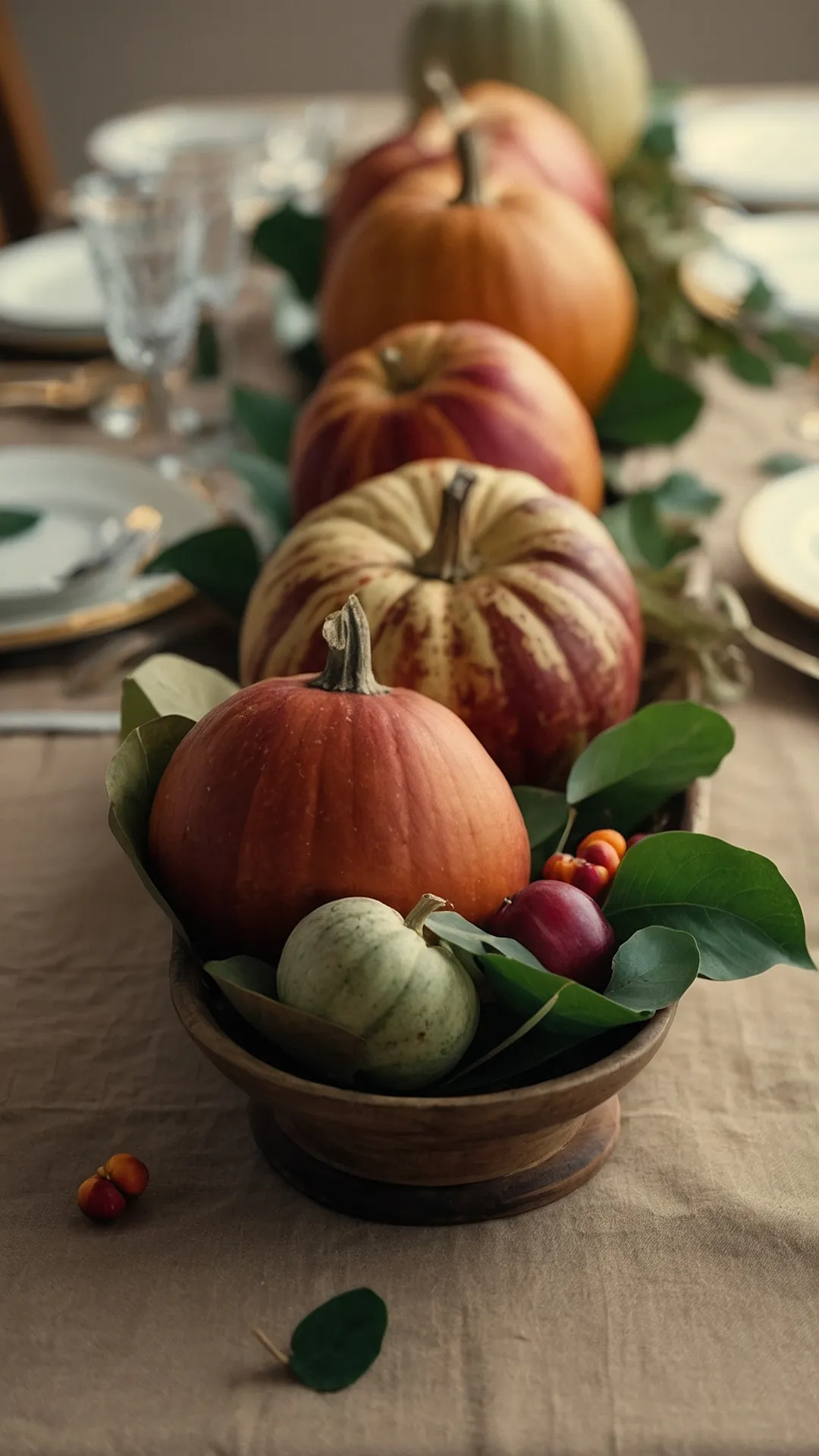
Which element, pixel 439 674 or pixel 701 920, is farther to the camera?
pixel 439 674

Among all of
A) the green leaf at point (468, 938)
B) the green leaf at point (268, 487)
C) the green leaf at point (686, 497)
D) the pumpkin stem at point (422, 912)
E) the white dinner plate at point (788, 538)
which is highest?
the pumpkin stem at point (422, 912)

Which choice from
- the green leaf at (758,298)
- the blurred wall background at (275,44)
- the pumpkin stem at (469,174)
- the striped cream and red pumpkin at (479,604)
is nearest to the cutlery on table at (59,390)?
the pumpkin stem at (469,174)

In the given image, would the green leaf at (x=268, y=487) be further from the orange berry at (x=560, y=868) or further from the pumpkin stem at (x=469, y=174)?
the orange berry at (x=560, y=868)

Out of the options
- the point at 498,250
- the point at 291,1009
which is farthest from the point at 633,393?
the point at 291,1009

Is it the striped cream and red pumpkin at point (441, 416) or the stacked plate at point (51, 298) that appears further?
the stacked plate at point (51, 298)

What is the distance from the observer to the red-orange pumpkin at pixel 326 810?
47cm

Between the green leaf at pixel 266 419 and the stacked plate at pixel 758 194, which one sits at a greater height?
the green leaf at pixel 266 419

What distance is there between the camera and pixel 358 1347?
1.38 ft

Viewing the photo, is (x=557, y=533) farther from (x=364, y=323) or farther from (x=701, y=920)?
(x=364, y=323)

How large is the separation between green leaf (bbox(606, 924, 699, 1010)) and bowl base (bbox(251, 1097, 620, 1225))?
67 mm

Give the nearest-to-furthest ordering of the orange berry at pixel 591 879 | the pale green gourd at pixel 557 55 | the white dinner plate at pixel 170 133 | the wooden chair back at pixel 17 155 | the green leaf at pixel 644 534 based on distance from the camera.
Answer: the orange berry at pixel 591 879
the green leaf at pixel 644 534
the pale green gourd at pixel 557 55
the white dinner plate at pixel 170 133
the wooden chair back at pixel 17 155

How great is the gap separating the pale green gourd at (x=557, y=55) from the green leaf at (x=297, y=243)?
0.80 ft

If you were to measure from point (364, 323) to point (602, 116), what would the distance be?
1.87 ft

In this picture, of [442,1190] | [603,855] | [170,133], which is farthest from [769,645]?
[170,133]
